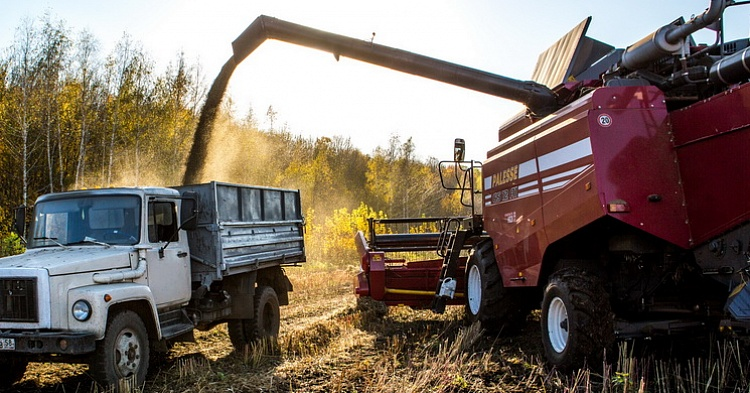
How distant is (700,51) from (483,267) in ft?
11.6

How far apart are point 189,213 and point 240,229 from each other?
4.18 ft

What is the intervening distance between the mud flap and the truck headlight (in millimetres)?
5266

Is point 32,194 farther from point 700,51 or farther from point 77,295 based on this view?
point 700,51

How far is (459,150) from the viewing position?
8.62m

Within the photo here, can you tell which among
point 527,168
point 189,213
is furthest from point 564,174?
point 189,213

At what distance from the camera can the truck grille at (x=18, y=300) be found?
5.49 m

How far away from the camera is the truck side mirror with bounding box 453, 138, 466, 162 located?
855 centimetres

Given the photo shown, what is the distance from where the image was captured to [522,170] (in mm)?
7074

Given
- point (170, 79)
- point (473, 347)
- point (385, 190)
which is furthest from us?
point (385, 190)

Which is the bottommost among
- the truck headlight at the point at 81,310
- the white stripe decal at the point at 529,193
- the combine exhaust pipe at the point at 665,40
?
the truck headlight at the point at 81,310

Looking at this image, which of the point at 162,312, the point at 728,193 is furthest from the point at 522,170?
the point at 162,312

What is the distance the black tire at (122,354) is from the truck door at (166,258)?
607 millimetres

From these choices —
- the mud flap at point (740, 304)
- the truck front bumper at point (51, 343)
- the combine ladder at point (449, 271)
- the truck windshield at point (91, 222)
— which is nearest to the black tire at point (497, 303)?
the combine ladder at point (449, 271)

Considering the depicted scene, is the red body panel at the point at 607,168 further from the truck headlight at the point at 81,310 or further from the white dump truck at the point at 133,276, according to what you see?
the truck headlight at the point at 81,310
